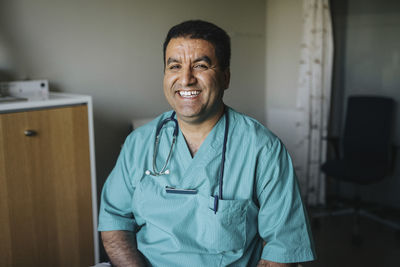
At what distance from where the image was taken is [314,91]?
4125mm

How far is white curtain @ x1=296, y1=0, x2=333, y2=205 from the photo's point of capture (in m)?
4.07

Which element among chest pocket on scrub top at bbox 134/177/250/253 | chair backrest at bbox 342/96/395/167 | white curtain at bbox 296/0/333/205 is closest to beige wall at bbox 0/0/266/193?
white curtain at bbox 296/0/333/205

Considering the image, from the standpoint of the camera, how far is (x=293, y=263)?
146cm

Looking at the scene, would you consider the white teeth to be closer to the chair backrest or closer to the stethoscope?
the stethoscope

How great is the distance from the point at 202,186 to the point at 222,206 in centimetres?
11

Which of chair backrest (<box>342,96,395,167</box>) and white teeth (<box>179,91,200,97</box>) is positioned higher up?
white teeth (<box>179,91,200,97</box>)

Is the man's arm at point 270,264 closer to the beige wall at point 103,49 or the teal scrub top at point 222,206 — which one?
the teal scrub top at point 222,206

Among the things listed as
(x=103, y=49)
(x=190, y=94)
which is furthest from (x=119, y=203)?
(x=103, y=49)

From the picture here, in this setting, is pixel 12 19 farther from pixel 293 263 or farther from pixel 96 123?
pixel 293 263

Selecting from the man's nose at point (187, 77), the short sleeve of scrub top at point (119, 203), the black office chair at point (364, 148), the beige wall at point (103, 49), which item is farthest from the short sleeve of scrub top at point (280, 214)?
the black office chair at point (364, 148)

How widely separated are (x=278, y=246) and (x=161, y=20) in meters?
2.52

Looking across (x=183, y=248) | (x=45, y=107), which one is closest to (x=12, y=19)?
(x=45, y=107)

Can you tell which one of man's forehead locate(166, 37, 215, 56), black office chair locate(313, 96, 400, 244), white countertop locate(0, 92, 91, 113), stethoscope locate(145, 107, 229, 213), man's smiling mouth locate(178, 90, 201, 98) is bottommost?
black office chair locate(313, 96, 400, 244)

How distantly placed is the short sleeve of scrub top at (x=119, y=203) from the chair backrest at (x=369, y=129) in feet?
8.78
